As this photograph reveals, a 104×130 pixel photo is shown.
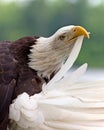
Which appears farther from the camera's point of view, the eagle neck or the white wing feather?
the eagle neck

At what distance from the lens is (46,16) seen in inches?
577

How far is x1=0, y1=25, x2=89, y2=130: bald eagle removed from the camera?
2207 mm

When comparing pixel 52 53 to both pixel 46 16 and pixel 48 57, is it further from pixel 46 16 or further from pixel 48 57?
pixel 46 16

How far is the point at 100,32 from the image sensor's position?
12086mm

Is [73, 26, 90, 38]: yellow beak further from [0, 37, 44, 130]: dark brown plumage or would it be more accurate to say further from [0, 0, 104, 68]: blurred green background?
[0, 0, 104, 68]: blurred green background

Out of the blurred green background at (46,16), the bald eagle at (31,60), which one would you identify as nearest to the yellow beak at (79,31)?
the bald eagle at (31,60)

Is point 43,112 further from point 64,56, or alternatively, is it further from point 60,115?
point 64,56

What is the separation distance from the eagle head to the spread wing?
0.10m

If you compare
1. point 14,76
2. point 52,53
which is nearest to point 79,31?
point 52,53

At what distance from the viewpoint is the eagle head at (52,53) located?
7.74ft

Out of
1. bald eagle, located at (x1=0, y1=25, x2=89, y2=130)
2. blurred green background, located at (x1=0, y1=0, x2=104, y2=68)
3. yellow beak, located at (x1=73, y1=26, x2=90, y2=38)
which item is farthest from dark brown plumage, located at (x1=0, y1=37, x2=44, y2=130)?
blurred green background, located at (x1=0, y1=0, x2=104, y2=68)

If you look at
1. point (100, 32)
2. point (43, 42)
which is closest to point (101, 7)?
point (100, 32)

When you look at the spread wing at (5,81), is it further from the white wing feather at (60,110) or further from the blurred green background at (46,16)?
the blurred green background at (46,16)

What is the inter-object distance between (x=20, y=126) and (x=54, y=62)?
0.37 meters
